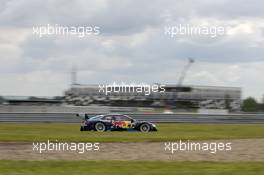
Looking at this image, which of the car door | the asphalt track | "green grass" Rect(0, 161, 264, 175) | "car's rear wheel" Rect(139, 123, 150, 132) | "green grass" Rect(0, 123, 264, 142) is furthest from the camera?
the asphalt track

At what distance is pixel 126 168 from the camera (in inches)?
468

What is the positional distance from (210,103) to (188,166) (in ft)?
124

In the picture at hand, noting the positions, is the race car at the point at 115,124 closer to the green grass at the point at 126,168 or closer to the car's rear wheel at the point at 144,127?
the car's rear wheel at the point at 144,127

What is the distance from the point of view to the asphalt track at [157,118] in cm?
3609

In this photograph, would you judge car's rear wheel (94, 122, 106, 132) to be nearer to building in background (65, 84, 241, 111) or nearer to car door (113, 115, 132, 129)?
car door (113, 115, 132, 129)

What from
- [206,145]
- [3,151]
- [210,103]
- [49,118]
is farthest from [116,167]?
[210,103]

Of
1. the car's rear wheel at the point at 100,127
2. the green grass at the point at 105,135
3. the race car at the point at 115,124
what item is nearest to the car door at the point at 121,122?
the race car at the point at 115,124

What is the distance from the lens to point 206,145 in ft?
60.5

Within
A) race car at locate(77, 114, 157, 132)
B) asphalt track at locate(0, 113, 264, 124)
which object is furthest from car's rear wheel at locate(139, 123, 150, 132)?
asphalt track at locate(0, 113, 264, 124)

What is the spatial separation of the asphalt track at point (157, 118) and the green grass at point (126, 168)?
76.8 feet

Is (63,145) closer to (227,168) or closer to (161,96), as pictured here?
(227,168)

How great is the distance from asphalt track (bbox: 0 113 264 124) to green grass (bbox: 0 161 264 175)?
23.4m

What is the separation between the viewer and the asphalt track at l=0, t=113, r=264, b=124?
36.1 m

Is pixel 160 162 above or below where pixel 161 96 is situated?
below
